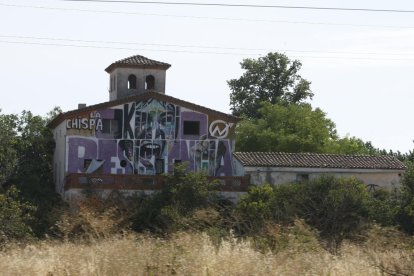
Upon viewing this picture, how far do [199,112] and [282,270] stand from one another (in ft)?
143

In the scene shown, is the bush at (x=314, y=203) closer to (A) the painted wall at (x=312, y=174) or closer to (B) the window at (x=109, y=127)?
(A) the painted wall at (x=312, y=174)

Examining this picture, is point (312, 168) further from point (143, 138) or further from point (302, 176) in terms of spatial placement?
point (143, 138)

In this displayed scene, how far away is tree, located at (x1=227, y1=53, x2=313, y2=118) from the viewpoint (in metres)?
80.8

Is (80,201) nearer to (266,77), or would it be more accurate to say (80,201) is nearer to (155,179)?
(155,179)

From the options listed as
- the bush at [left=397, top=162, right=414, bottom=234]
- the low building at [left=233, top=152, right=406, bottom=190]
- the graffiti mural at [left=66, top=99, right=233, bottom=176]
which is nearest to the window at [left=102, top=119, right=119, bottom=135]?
the graffiti mural at [left=66, top=99, right=233, bottom=176]

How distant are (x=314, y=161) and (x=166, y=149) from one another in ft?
28.4

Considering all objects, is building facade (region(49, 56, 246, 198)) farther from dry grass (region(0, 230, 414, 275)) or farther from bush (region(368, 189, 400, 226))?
dry grass (region(0, 230, 414, 275))

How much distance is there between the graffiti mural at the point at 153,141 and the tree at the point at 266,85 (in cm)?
2438

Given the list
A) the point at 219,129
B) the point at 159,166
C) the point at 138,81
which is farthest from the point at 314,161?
the point at 138,81

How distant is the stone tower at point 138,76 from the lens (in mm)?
59812

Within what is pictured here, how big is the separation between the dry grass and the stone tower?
4485 cm

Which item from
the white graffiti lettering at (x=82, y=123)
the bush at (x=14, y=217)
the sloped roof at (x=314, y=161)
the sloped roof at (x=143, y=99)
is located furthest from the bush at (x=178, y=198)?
the white graffiti lettering at (x=82, y=123)

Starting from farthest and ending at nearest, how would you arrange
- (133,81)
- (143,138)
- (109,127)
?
(133,81), (143,138), (109,127)

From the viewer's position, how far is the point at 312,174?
54344 millimetres
